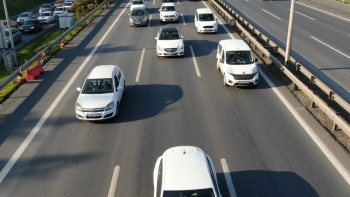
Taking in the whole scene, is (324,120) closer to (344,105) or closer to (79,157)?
(344,105)

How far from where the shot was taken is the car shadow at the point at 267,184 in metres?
10.5

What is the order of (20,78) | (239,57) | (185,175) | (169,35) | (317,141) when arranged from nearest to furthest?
(185,175) → (317,141) → (239,57) → (20,78) → (169,35)

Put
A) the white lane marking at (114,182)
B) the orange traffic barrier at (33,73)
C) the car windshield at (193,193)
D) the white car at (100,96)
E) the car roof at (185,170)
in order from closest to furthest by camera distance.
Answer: the car windshield at (193,193) → the car roof at (185,170) → the white lane marking at (114,182) → the white car at (100,96) → the orange traffic barrier at (33,73)

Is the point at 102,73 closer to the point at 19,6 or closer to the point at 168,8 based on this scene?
the point at 168,8

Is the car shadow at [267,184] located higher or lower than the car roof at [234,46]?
lower

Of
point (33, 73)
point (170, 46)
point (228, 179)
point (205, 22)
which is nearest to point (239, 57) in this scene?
point (170, 46)

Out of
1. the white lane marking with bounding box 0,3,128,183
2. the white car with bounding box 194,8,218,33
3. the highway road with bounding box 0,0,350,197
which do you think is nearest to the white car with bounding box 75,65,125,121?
the highway road with bounding box 0,0,350,197

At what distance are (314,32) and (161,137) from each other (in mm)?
21875

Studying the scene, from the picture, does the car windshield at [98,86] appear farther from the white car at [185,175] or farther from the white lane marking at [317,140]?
the white lane marking at [317,140]

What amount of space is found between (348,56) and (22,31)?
3321 centimetres

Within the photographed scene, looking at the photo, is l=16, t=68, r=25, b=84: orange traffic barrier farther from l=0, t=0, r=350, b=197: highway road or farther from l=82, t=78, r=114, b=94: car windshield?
l=82, t=78, r=114, b=94: car windshield

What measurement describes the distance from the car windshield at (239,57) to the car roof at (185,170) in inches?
363

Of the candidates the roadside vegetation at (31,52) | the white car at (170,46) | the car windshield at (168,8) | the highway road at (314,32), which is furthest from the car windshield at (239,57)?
the car windshield at (168,8)

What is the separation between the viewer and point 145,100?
1720cm
